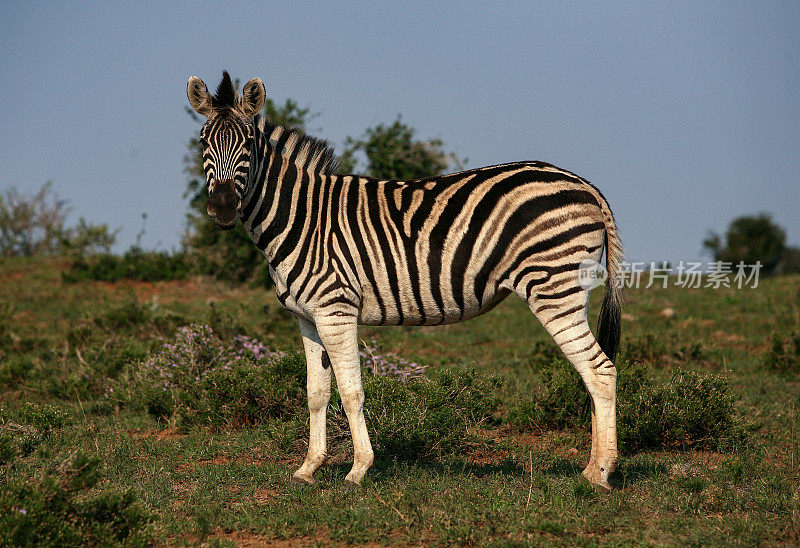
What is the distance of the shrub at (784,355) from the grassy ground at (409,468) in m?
0.21

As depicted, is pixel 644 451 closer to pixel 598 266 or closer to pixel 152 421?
pixel 598 266

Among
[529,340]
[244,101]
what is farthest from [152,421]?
[529,340]

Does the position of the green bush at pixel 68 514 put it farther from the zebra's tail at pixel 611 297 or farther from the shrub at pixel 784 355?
the shrub at pixel 784 355

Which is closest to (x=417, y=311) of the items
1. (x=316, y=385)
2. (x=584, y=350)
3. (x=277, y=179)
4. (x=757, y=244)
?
(x=316, y=385)

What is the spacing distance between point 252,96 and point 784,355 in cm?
1018

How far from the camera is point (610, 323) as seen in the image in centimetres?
644

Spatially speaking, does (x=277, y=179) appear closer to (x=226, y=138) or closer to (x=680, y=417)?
(x=226, y=138)

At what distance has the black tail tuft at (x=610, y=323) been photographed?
6.43 m

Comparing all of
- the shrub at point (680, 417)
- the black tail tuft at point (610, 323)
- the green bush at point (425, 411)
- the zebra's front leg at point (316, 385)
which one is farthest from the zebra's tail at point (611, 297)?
the zebra's front leg at point (316, 385)

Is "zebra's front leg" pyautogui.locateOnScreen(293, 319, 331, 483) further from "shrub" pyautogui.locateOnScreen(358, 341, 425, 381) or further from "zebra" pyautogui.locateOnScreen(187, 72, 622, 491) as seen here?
"shrub" pyautogui.locateOnScreen(358, 341, 425, 381)

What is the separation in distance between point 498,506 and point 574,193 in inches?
104

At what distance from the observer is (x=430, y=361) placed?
1227cm

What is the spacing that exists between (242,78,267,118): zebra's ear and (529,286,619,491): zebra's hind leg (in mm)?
2918

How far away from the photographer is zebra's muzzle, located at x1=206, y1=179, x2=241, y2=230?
18.7 ft
